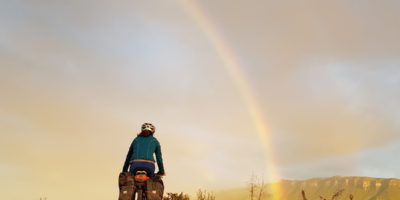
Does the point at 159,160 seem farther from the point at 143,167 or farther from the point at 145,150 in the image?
the point at 143,167

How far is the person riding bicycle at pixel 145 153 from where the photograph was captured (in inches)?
432

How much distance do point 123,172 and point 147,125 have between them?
147 centimetres

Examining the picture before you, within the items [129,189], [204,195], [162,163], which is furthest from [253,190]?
[129,189]

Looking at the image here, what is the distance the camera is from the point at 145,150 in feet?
36.6

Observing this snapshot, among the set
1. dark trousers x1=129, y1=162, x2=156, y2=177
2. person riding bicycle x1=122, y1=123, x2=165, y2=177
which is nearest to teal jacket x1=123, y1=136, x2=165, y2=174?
person riding bicycle x1=122, y1=123, x2=165, y2=177

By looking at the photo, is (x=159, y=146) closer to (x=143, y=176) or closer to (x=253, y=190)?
(x=143, y=176)

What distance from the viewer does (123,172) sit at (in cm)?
1065

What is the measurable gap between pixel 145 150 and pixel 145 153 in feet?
0.28

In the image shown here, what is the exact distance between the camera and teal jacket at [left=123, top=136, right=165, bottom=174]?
1112cm

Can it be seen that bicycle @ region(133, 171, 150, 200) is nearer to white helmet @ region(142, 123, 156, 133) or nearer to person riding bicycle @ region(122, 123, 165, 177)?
person riding bicycle @ region(122, 123, 165, 177)

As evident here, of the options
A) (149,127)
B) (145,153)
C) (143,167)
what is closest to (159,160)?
(145,153)

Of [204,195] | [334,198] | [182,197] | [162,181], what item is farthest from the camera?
[182,197]

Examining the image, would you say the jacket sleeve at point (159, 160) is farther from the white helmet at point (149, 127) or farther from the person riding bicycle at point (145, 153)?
the white helmet at point (149, 127)

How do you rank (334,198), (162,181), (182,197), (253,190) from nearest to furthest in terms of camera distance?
(334,198) → (162,181) → (253,190) → (182,197)
